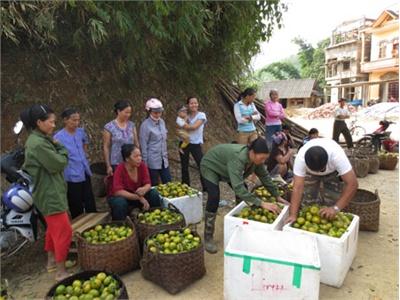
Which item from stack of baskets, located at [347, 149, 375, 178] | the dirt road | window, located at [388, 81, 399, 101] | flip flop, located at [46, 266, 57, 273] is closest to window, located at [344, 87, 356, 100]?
window, located at [388, 81, 399, 101]

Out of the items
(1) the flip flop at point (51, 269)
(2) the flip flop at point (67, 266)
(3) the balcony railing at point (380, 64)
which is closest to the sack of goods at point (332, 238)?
(2) the flip flop at point (67, 266)

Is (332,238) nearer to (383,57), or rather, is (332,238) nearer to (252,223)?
(252,223)

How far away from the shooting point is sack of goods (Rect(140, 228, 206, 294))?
2.91 metres

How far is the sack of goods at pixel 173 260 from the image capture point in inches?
114

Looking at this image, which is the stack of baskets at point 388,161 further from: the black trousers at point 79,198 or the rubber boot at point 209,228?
the black trousers at point 79,198

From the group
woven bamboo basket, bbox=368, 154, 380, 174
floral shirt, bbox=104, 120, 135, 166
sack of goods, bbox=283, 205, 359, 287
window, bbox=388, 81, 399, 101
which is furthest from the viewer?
window, bbox=388, 81, 399, 101

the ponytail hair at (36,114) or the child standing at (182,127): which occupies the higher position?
the ponytail hair at (36,114)

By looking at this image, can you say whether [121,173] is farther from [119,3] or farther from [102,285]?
[119,3]

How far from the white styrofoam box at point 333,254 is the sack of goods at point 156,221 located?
1.13m

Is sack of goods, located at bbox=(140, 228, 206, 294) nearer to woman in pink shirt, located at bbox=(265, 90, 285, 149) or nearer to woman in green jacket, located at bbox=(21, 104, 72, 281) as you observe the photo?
woman in green jacket, located at bbox=(21, 104, 72, 281)

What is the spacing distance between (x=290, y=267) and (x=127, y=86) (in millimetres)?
5247

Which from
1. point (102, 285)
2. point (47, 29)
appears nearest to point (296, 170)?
point (102, 285)

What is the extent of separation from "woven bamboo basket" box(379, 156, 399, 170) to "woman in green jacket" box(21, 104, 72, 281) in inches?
274

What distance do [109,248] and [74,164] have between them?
48.5 inches
